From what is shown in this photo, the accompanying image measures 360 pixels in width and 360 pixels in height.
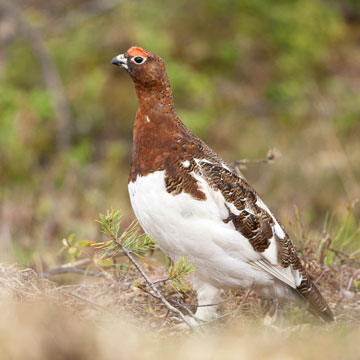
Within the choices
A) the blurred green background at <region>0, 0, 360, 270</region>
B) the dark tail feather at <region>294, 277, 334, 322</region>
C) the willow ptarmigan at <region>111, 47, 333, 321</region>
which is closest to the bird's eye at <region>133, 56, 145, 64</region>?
the willow ptarmigan at <region>111, 47, 333, 321</region>

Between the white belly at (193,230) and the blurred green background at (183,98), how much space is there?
148 inches

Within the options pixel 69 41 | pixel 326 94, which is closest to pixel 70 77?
pixel 69 41

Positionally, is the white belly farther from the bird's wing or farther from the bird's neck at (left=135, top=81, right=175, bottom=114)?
the bird's neck at (left=135, top=81, right=175, bottom=114)

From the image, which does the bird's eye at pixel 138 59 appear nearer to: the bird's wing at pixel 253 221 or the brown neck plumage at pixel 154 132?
the brown neck plumage at pixel 154 132

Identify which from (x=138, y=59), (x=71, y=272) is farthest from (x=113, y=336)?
(x=71, y=272)

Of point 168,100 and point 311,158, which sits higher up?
point 168,100

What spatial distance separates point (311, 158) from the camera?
8.38 metres

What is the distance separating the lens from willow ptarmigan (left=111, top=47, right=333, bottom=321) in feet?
10.1

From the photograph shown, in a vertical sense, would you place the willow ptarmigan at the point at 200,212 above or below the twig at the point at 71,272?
above

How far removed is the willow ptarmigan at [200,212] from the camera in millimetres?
3064

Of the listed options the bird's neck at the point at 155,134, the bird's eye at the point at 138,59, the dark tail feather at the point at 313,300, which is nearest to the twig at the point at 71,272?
the bird's neck at the point at 155,134

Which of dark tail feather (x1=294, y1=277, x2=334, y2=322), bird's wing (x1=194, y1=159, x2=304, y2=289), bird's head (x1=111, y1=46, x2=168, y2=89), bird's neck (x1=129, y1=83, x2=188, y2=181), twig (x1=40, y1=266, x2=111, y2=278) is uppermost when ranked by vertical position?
bird's head (x1=111, y1=46, x2=168, y2=89)

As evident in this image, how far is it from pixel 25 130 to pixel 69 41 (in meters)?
2.19

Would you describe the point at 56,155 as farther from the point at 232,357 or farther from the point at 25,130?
the point at 232,357
